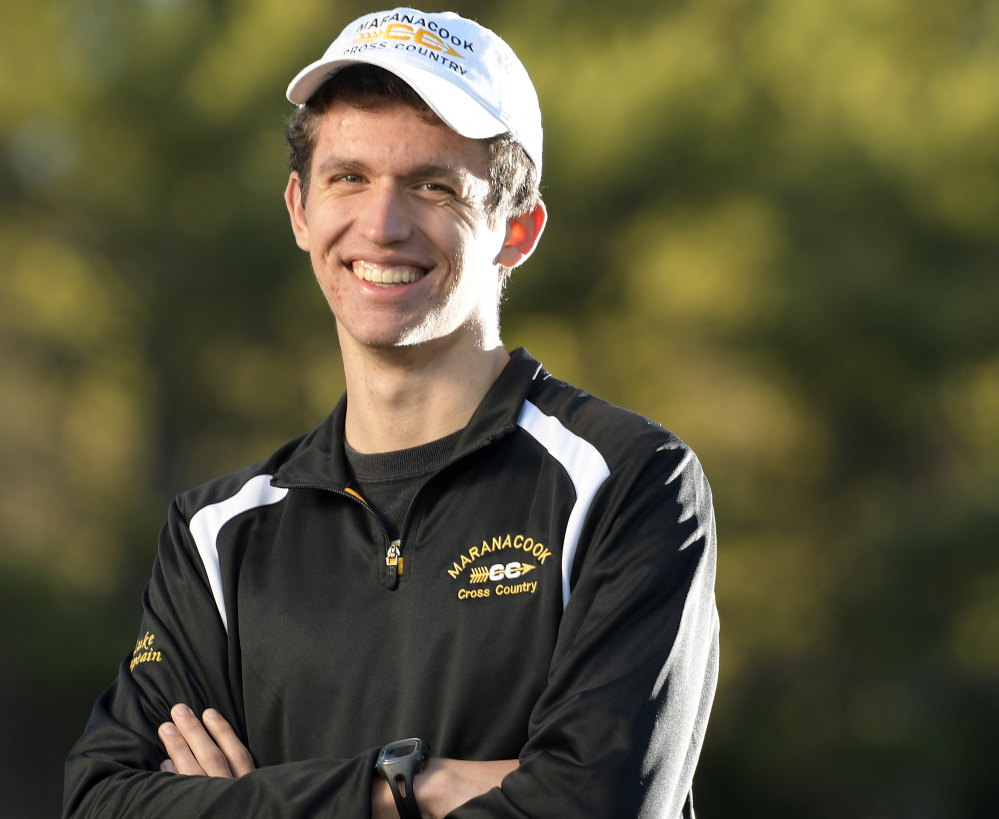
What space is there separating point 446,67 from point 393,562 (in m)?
0.77

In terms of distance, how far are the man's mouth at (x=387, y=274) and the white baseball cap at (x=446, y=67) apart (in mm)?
229

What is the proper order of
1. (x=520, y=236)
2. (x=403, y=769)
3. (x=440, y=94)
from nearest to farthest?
1. (x=403, y=769)
2. (x=440, y=94)
3. (x=520, y=236)

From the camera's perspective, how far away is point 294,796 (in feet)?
5.17

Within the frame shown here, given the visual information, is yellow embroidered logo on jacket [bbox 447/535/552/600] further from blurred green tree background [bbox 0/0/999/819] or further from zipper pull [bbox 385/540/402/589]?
blurred green tree background [bbox 0/0/999/819]

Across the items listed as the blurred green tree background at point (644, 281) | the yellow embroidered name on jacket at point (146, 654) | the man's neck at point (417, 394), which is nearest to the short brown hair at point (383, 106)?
the man's neck at point (417, 394)

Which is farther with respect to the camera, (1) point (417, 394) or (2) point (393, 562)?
(1) point (417, 394)

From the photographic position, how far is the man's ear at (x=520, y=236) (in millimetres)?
2021

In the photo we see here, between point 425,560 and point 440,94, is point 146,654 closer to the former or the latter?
point 425,560

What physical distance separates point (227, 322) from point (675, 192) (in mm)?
3587

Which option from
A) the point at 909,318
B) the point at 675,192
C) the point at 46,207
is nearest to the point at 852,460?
the point at 909,318

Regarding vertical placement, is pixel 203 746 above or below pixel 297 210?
below

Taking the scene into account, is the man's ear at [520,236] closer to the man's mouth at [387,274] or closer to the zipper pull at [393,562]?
the man's mouth at [387,274]

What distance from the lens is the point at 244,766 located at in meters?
1.76

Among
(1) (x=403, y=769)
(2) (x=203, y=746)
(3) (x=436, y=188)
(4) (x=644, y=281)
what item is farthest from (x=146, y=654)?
(4) (x=644, y=281)
